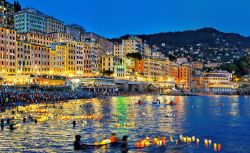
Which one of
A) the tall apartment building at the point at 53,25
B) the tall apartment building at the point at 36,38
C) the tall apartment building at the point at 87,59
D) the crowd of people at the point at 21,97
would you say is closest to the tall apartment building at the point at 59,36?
the tall apartment building at the point at 36,38

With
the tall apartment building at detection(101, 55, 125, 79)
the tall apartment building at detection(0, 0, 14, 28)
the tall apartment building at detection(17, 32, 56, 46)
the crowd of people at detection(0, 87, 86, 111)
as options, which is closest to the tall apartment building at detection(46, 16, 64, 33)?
the tall apartment building at detection(17, 32, 56, 46)

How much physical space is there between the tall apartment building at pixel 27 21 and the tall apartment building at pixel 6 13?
282 centimetres

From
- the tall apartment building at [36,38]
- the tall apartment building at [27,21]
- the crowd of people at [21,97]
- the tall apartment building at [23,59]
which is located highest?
the tall apartment building at [27,21]

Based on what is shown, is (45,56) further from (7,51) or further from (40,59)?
(7,51)

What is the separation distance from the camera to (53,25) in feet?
581

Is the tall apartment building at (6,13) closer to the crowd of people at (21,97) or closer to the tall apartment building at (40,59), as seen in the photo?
the tall apartment building at (40,59)

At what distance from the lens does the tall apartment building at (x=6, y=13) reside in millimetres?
158250

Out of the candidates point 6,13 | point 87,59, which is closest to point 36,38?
point 6,13

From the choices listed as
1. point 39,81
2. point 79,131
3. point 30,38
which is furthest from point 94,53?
point 79,131

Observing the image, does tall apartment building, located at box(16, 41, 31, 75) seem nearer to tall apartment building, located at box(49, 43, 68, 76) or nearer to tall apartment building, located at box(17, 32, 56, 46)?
tall apartment building, located at box(17, 32, 56, 46)

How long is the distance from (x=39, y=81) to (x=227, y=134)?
90178 millimetres

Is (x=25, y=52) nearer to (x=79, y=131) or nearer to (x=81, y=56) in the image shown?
(x=81, y=56)

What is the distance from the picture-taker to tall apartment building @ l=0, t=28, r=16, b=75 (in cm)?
12386

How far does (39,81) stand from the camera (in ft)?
413
